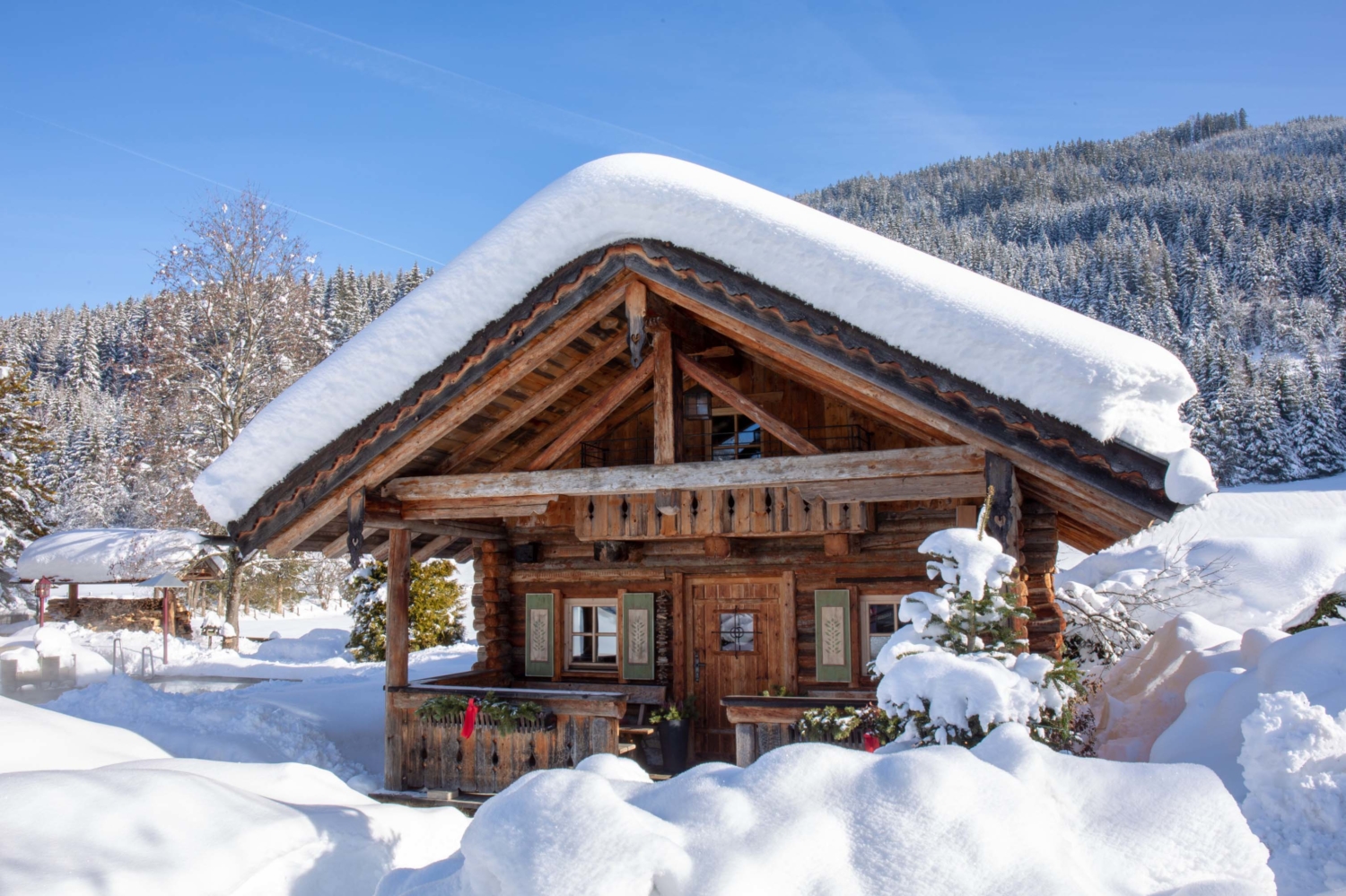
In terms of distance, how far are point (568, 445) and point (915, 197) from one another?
162143 mm

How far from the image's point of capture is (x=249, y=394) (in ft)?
75.6

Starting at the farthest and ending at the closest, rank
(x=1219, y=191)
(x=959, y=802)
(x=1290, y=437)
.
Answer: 1. (x=1219, y=191)
2. (x=1290, y=437)
3. (x=959, y=802)

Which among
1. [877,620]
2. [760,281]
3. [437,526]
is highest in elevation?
[760,281]

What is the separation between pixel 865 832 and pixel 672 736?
25.8ft

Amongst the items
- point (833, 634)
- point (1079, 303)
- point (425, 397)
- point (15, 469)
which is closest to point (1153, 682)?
point (833, 634)

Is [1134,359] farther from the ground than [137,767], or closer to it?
farther from the ground

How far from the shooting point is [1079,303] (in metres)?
87.4

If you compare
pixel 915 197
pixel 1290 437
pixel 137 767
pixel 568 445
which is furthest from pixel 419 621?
pixel 915 197

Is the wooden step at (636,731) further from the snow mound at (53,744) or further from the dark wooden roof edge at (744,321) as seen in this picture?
the snow mound at (53,744)

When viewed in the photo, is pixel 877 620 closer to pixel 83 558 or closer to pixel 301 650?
pixel 301 650

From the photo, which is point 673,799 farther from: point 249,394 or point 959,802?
point 249,394

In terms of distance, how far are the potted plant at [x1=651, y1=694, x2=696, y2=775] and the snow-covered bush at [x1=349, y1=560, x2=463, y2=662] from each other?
12777 millimetres

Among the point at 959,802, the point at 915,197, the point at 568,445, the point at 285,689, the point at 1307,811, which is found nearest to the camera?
the point at 959,802

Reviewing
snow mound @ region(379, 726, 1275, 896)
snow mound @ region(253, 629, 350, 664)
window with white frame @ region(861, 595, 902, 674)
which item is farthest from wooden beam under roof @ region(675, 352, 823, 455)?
snow mound @ region(253, 629, 350, 664)
